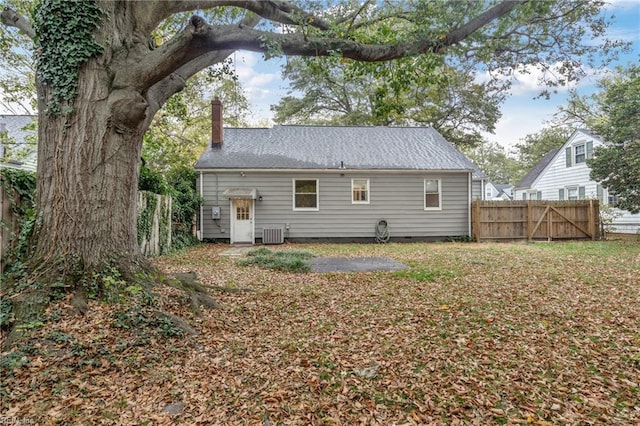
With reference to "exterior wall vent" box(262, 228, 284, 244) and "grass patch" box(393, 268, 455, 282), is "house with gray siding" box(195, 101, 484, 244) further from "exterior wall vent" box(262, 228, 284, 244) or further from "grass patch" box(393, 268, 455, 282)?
"grass patch" box(393, 268, 455, 282)

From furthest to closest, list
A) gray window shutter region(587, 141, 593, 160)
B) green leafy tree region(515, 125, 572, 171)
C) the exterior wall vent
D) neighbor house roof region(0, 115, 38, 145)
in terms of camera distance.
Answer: green leafy tree region(515, 125, 572, 171), gray window shutter region(587, 141, 593, 160), neighbor house roof region(0, 115, 38, 145), the exterior wall vent

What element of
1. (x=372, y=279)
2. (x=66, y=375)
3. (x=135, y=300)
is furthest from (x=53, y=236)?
(x=372, y=279)

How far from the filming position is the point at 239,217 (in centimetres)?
1329

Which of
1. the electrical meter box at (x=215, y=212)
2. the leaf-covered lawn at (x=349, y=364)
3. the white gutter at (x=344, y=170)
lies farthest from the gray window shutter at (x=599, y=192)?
the electrical meter box at (x=215, y=212)

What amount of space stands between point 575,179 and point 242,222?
18.7 metres

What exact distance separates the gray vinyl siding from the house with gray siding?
40 mm

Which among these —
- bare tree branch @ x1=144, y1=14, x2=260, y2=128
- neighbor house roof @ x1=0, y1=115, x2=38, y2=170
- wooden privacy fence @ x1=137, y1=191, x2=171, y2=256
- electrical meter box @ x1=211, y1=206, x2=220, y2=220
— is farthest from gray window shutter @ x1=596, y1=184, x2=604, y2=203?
neighbor house roof @ x1=0, y1=115, x2=38, y2=170

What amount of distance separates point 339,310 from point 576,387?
2546 mm

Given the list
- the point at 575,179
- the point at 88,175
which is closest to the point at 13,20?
the point at 88,175

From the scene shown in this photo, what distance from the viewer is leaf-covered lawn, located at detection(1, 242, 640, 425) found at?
2.33m

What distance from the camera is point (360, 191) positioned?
13789mm

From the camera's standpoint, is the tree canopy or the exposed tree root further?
the tree canopy

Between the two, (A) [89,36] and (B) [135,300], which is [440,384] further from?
(A) [89,36]

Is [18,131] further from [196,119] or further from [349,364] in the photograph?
[349,364]
